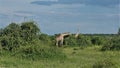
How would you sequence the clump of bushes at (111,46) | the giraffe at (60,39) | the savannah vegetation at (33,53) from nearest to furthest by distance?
the savannah vegetation at (33,53) → the clump of bushes at (111,46) → the giraffe at (60,39)

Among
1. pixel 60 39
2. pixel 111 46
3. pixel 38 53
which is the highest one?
pixel 38 53

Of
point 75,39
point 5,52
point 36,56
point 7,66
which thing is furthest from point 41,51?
point 75,39

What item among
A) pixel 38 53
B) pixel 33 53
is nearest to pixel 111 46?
pixel 38 53

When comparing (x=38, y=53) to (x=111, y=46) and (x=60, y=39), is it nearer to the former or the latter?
(x=111, y=46)

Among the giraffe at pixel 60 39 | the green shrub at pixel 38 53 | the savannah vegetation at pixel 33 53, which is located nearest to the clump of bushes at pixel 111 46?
the savannah vegetation at pixel 33 53

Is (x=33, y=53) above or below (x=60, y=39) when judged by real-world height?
above

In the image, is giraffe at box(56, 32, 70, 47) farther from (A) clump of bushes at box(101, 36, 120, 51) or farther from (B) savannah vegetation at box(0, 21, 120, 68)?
(A) clump of bushes at box(101, 36, 120, 51)

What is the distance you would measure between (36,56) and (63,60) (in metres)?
1.69

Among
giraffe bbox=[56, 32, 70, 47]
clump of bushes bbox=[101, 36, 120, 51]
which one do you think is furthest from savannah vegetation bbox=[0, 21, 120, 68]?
giraffe bbox=[56, 32, 70, 47]

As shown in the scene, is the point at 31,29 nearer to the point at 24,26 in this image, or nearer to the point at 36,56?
the point at 24,26

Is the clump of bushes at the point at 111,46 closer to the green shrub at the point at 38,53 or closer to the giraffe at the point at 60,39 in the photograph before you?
the giraffe at the point at 60,39

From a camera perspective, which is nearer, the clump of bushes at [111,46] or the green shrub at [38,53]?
the green shrub at [38,53]

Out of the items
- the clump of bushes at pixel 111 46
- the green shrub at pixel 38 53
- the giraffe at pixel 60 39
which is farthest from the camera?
the giraffe at pixel 60 39

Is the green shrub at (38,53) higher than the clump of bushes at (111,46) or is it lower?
higher
